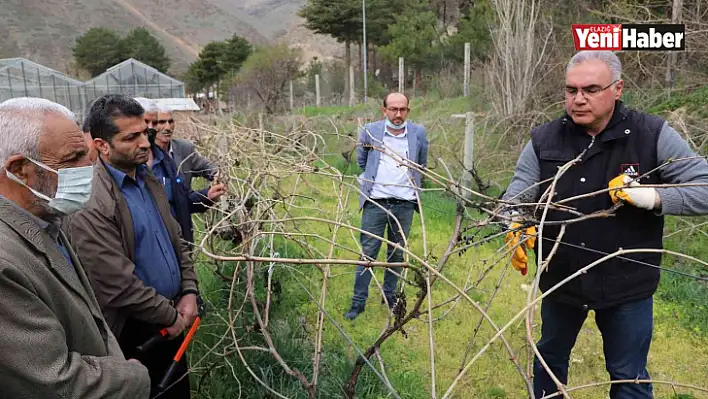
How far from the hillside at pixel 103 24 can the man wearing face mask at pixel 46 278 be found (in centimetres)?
5850

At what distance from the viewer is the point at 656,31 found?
668 cm

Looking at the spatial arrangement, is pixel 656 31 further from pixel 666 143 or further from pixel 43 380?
pixel 43 380

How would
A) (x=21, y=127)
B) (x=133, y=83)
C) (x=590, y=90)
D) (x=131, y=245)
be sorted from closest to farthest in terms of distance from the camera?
(x=21, y=127)
(x=590, y=90)
(x=131, y=245)
(x=133, y=83)

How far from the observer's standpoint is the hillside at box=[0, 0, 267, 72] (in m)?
59.7

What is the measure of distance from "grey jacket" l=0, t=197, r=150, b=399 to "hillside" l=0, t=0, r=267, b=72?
58.6 metres

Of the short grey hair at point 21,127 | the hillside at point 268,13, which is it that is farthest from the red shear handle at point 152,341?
the hillside at point 268,13

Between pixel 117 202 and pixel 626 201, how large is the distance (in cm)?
204

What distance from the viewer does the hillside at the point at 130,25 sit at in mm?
60003

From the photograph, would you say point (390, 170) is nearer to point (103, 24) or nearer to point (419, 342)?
point (419, 342)

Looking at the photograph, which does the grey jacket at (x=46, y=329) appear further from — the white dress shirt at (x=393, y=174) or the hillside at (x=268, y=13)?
the hillside at (x=268, y=13)

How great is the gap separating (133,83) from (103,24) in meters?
56.3

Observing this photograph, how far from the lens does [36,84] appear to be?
22766 millimetres

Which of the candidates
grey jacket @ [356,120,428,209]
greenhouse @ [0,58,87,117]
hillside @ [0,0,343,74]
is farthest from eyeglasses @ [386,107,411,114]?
hillside @ [0,0,343,74]

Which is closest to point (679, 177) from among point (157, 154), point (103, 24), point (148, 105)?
point (157, 154)
